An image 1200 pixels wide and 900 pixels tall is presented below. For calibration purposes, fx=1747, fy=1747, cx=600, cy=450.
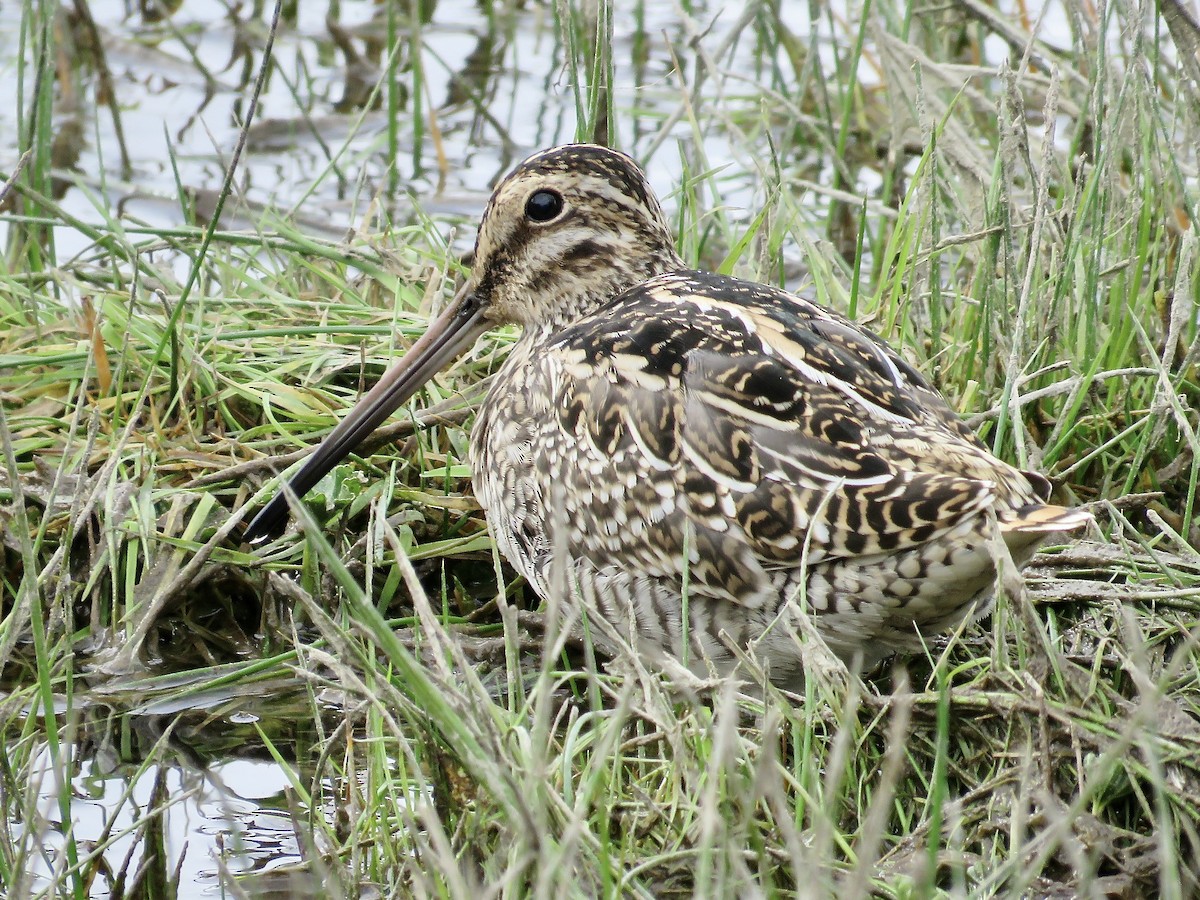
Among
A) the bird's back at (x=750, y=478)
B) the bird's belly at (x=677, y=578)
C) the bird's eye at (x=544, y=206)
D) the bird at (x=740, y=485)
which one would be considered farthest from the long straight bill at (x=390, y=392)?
the bird's back at (x=750, y=478)

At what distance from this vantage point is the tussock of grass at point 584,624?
252 centimetres

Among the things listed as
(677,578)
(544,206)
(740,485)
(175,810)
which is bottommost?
(175,810)

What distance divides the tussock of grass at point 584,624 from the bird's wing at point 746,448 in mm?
250

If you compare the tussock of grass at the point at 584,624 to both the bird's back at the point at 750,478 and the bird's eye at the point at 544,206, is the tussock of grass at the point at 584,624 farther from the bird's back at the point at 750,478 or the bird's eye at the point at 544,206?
the bird's eye at the point at 544,206

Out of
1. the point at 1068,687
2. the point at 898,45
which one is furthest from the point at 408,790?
the point at 898,45

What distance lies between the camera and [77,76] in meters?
7.13

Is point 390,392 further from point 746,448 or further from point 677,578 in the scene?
point 746,448

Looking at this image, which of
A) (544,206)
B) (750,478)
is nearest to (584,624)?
(750,478)

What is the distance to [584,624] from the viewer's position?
302 cm

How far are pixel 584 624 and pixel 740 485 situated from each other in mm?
377

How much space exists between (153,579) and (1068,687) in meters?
1.96

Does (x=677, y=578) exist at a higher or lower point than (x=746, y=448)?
lower

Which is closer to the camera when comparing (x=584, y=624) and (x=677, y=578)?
(x=584, y=624)

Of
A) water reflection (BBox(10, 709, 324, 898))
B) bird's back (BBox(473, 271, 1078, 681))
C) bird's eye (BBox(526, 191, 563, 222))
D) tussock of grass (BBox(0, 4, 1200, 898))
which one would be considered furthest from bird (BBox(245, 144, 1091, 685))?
water reflection (BBox(10, 709, 324, 898))
